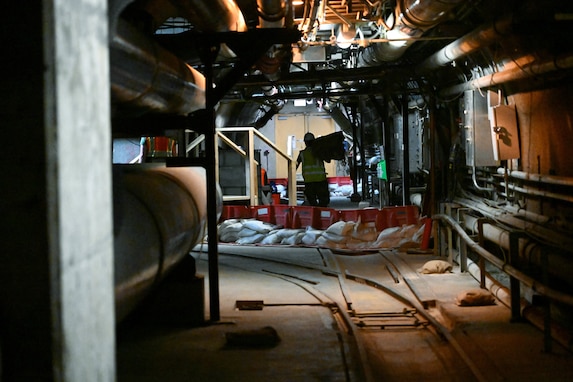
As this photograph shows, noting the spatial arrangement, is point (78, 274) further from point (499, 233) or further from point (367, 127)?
point (367, 127)

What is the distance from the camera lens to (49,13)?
127 cm

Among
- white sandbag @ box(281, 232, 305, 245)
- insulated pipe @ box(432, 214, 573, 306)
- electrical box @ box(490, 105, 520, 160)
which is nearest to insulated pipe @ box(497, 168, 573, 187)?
electrical box @ box(490, 105, 520, 160)

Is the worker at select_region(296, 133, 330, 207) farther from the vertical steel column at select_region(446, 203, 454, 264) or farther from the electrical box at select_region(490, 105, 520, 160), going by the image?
the electrical box at select_region(490, 105, 520, 160)

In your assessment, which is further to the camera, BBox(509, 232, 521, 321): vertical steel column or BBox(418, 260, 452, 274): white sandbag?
BBox(418, 260, 452, 274): white sandbag

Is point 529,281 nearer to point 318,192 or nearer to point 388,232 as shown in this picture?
point 388,232

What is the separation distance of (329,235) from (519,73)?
18.5 ft

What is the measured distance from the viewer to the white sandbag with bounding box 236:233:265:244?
11156mm

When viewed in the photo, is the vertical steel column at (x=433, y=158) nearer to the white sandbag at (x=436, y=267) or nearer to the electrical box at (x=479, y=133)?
the white sandbag at (x=436, y=267)

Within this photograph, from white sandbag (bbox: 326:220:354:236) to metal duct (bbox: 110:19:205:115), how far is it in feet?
20.1

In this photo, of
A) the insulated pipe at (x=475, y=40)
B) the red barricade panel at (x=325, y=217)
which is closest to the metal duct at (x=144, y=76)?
A: the insulated pipe at (x=475, y=40)

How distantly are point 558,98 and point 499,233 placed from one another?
146 cm

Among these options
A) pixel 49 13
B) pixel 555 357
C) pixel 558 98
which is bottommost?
pixel 555 357

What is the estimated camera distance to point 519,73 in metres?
5.53

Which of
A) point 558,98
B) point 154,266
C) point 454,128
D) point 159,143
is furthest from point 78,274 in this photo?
point 159,143
